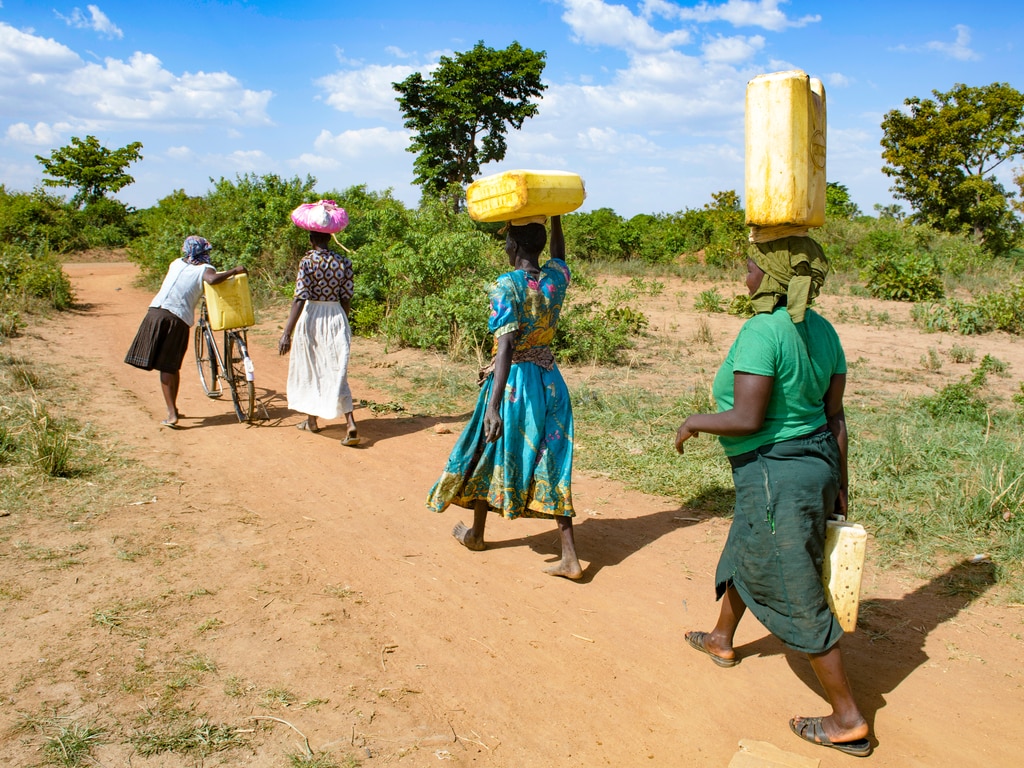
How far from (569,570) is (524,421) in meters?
0.80

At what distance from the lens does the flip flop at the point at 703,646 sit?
321 centimetres

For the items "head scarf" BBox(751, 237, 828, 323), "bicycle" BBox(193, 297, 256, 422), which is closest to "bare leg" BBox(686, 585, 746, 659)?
"head scarf" BBox(751, 237, 828, 323)

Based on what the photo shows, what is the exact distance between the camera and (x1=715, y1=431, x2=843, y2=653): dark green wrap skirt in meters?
2.68

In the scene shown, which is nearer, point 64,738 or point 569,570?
point 64,738

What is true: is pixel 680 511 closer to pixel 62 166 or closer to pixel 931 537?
pixel 931 537

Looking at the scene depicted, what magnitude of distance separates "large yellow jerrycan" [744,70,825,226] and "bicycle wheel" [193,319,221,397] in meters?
5.94

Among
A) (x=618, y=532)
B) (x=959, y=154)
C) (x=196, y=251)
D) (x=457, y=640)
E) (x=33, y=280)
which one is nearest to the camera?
(x=457, y=640)

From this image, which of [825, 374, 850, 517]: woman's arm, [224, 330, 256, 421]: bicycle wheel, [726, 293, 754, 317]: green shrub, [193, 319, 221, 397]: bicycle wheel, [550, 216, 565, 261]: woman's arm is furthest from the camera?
[726, 293, 754, 317]: green shrub

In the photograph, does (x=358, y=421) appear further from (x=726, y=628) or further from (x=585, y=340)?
(x=726, y=628)

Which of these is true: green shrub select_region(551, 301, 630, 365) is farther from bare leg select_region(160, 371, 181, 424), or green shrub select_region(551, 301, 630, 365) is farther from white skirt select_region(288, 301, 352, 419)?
bare leg select_region(160, 371, 181, 424)

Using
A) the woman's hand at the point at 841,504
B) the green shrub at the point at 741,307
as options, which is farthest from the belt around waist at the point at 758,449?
the green shrub at the point at 741,307

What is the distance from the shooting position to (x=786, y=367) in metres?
2.66

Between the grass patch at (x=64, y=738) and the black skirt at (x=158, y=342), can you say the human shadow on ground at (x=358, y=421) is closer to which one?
the black skirt at (x=158, y=342)

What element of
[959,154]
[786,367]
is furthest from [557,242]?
[959,154]
